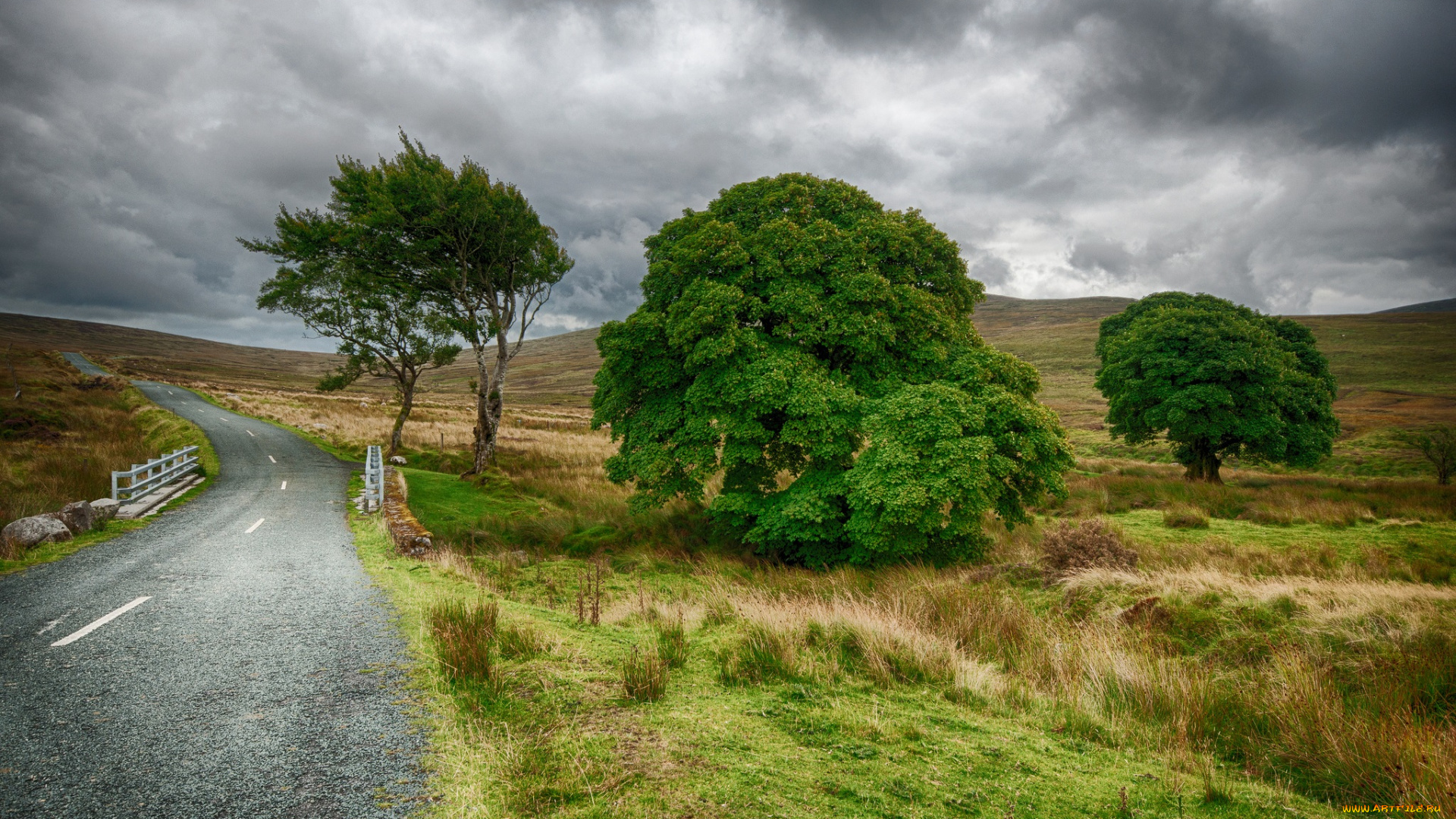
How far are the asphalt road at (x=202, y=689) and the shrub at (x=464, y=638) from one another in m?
0.52

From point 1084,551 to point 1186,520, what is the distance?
10096 mm

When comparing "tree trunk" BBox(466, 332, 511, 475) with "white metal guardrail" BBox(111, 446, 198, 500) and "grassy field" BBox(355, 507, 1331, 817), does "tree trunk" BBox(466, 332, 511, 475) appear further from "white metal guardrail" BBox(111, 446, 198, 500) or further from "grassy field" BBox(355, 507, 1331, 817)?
"grassy field" BBox(355, 507, 1331, 817)

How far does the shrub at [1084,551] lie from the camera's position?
11656 millimetres

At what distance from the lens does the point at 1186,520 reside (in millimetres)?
18688

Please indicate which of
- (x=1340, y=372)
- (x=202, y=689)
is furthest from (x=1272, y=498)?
(x=1340, y=372)

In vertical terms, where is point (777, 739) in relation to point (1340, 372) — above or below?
below

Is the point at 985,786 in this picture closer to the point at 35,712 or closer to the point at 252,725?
the point at 252,725

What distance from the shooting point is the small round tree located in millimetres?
26609

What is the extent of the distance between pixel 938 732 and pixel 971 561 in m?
9.61

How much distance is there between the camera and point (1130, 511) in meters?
22.1

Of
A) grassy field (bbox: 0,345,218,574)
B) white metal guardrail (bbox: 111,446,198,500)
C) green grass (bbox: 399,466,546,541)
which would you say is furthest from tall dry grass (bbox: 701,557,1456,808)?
white metal guardrail (bbox: 111,446,198,500)

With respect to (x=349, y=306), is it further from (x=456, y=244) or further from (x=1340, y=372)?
(x=1340, y=372)

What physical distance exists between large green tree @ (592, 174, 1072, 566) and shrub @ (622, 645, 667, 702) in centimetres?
636

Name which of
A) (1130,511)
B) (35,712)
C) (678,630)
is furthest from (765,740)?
(1130,511)
